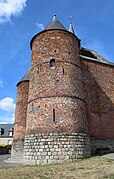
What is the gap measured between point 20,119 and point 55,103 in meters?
7.06

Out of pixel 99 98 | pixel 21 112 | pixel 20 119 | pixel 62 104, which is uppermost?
pixel 99 98

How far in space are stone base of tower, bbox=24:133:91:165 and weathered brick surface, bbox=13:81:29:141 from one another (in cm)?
600

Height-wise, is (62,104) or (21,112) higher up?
(21,112)

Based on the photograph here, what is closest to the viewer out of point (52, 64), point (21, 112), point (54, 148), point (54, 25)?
point (54, 148)

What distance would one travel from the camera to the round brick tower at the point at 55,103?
10.4 meters

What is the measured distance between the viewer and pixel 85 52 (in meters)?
19.0

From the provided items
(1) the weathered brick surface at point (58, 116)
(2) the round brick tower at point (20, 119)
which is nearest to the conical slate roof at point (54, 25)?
(1) the weathered brick surface at point (58, 116)

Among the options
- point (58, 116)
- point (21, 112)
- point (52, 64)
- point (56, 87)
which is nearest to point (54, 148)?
point (58, 116)

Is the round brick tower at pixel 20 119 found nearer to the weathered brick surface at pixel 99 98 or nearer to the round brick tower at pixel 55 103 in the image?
the round brick tower at pixel 55 103

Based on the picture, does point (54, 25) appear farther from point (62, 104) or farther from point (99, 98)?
point (99, 98)

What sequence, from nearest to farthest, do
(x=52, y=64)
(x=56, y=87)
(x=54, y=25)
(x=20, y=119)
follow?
(x=56, y=87) < (x=52, y=64) < (x=54, y=25) < (x=20, y=119)

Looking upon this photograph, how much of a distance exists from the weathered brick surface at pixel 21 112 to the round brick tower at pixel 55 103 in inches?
195

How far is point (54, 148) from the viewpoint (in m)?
10.3

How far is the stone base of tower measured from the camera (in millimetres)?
10148
